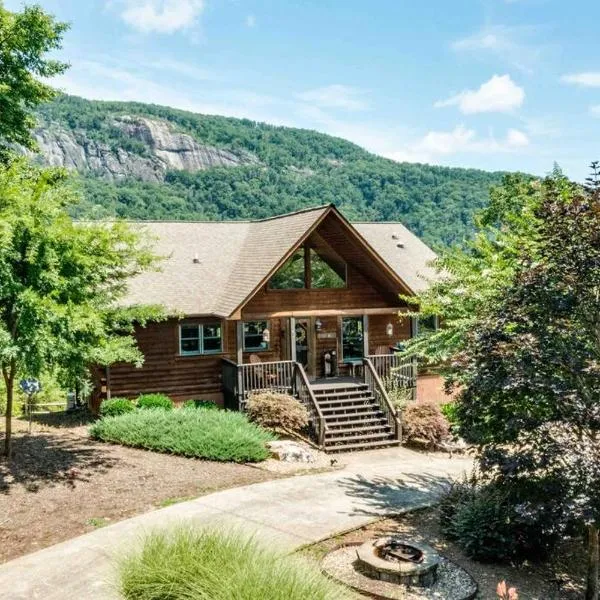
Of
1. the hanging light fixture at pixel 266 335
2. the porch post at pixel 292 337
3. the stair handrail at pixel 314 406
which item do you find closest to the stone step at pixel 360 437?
the stair handrail at pixel 314 406

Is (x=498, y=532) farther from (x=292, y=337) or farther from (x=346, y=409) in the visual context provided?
(x=292, y=337)

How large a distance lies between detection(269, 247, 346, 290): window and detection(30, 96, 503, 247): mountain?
67.4 ft

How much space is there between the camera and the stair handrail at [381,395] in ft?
63.9

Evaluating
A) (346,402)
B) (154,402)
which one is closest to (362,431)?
(346,402)

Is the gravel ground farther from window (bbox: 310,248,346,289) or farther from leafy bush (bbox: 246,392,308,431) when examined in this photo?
window (bbox: 310,248,346,289)

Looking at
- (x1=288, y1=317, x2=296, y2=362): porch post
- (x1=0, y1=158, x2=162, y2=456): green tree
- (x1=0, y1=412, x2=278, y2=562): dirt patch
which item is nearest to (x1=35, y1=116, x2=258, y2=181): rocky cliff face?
(x1=288, y1=317, x2=296, y2=362): porch post

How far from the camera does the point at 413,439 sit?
760 inches

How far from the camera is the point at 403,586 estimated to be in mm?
8836

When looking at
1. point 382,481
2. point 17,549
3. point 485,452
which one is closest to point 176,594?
point 17,549

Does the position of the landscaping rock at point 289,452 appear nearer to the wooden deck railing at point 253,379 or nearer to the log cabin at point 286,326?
Answer: the log cabin at point 286,326

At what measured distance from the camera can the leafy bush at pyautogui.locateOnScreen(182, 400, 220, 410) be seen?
2021 centimetres

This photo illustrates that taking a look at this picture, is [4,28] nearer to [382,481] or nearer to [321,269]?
[321,269]

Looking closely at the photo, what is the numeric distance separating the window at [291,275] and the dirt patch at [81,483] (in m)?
7.99

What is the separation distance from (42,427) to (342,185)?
69404 millimetres
